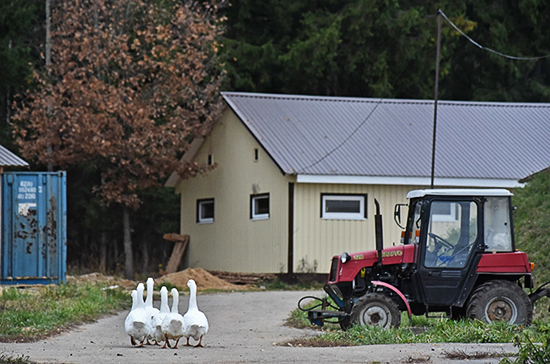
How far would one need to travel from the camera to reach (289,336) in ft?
43.5

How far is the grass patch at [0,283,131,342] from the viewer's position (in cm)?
1287

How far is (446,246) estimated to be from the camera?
13.2 m

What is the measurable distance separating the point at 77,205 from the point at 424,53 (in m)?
13.9

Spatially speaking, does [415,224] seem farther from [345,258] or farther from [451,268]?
[345,258]

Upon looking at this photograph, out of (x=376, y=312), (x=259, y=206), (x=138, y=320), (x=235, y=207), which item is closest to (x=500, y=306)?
(x=376, y=312)

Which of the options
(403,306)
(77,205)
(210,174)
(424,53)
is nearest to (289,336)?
(403,306)

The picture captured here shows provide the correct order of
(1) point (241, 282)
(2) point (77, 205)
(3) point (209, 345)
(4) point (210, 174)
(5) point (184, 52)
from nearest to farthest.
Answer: (3) point (209, 345) < (1) point (241, 282) < (4) point (210, 174) < (5) point (184, 52) < (2) point (77, 205)

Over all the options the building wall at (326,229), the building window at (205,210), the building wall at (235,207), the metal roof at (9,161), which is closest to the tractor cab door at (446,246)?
the metal roof at (9,161)

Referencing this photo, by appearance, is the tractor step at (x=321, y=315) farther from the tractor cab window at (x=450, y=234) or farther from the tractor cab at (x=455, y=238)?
the tractor cab window at (x=450, y=234)

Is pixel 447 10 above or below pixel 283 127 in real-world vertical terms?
above

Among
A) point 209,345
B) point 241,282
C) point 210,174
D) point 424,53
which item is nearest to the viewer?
point 209,345

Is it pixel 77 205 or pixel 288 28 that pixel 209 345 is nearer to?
pixel 77 205

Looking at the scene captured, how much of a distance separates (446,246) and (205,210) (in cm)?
1554

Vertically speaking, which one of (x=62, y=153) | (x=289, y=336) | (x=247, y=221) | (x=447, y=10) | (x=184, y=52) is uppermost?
(x=447, y=10)
